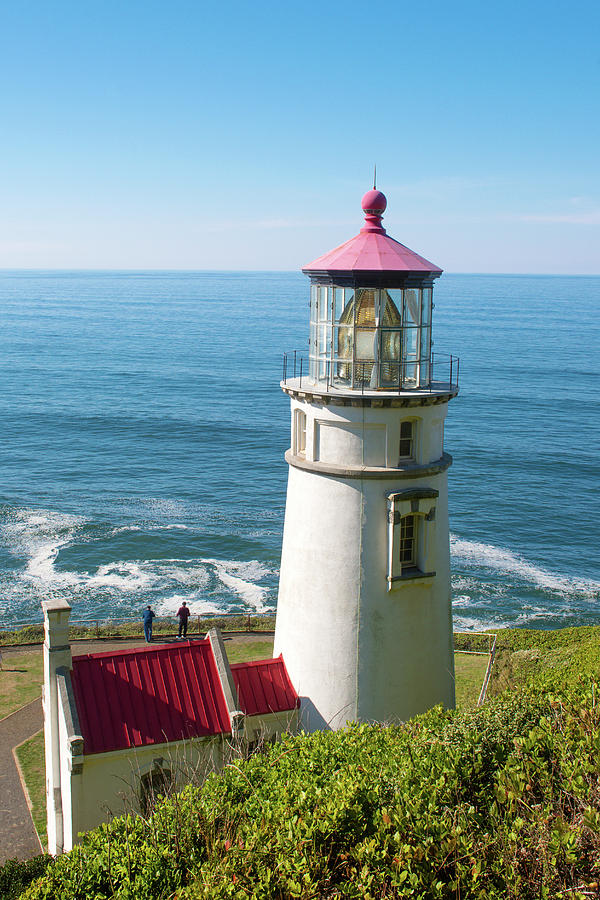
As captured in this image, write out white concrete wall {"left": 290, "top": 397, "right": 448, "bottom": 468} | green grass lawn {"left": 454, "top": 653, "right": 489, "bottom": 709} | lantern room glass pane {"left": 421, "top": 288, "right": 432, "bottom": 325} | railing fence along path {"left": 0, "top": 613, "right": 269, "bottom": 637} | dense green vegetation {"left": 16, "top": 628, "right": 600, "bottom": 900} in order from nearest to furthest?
1. dense green vegetation {"left": 16, "top": 628, "right": 600, "bottom": 900}
2. white concrete wall {"left": 290, "top": 397, "right": 448, "bottom": 468}
3. lantern room glass pane {"left": 421, "top": 288, "right": 432, "bottom": 325}
4. green grass lawn {"left": 454, "top": 653, "right": 489, "bottom": 709}
5. railing fence along path {"left": 0, "top": 613, "right": 269, "bottom": 637}

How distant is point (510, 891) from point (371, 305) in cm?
962

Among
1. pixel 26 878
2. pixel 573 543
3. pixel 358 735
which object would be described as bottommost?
pixel 573 543

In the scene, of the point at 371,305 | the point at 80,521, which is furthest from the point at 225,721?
the point at 80,521

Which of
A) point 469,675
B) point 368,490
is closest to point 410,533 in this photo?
point 368,490

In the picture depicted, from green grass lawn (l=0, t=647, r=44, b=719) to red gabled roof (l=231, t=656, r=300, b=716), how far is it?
31.4 ft

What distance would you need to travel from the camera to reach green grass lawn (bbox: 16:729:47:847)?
17.5 metres

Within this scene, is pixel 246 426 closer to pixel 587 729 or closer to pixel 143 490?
pixel 143 490

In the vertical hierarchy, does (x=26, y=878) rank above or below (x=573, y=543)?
above

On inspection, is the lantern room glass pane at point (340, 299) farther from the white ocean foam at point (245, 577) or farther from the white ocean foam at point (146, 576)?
the white ocean foam at point (146, 576)

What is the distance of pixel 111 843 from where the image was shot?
10.5m

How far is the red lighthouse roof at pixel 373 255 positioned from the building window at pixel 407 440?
276 centimetres

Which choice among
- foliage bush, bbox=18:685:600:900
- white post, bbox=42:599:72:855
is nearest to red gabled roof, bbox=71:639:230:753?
white post, bbox=42:599:72:855

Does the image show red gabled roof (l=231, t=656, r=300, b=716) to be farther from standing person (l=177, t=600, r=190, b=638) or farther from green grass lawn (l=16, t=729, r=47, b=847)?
standing person (l=177, t=600, r=190, b=638)

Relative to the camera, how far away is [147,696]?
49.4ft
